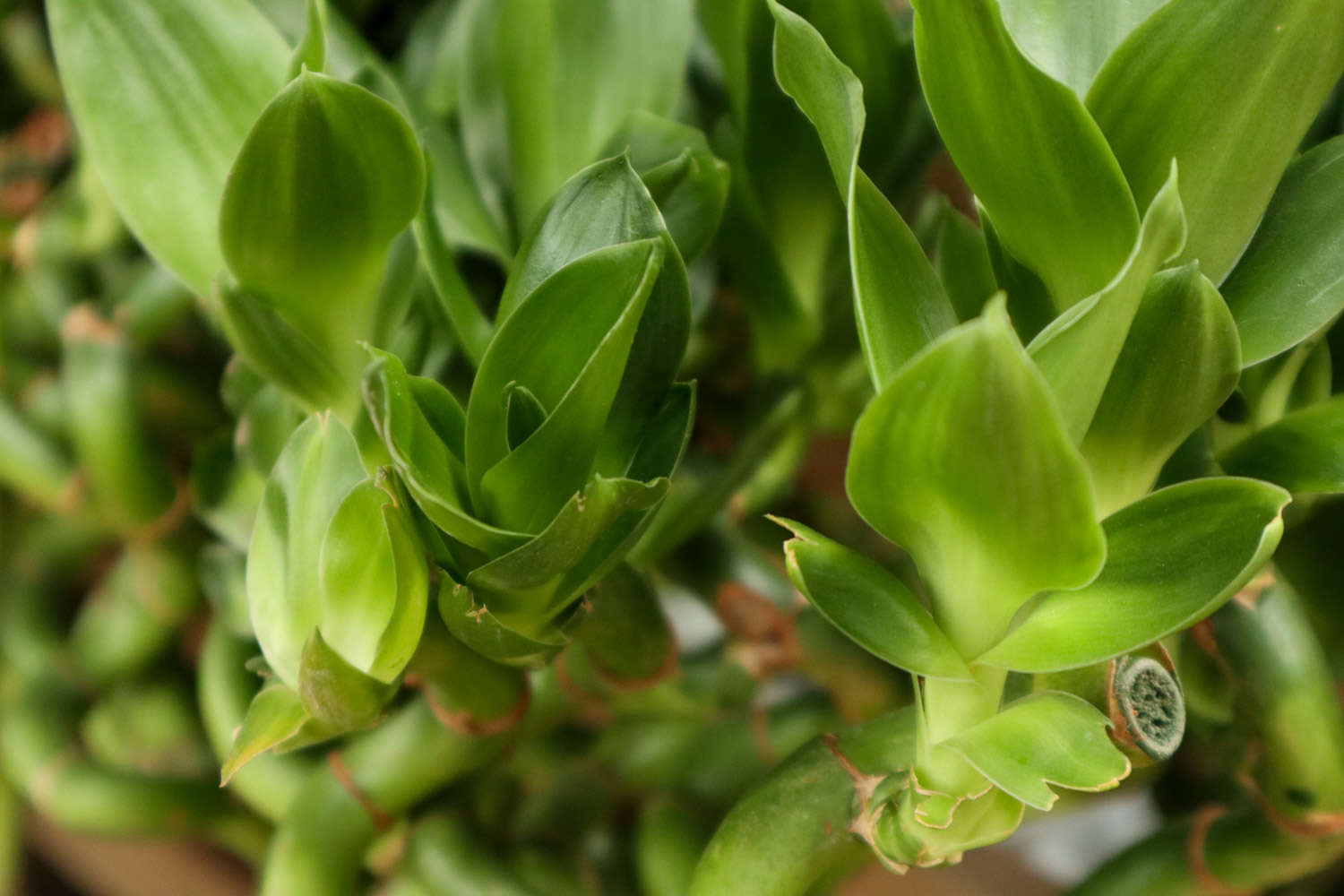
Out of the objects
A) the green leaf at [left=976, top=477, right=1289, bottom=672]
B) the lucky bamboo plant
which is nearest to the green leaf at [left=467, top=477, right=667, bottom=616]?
the lucky bamboo plant

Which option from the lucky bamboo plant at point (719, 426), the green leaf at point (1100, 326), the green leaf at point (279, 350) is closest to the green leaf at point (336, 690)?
the lucky bamboo plant at point (719, 426)

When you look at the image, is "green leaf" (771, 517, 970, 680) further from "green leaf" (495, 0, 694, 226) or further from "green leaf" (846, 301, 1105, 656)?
"green leaf" (495, 0, 694, 226)

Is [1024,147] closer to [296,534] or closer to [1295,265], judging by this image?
[1295,265]

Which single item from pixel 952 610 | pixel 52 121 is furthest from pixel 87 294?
pixel 952 610

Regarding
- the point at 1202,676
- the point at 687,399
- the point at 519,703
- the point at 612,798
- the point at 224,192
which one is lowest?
the point at 612,798

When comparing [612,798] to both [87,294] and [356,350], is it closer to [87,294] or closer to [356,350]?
[356,350]

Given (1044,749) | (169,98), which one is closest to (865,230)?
(1044,749)
